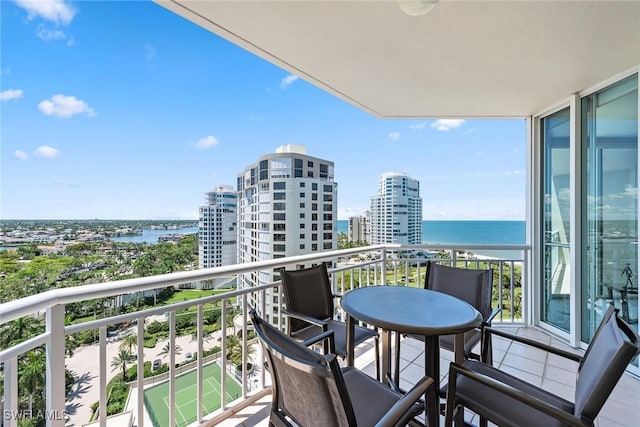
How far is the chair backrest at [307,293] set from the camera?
228cm

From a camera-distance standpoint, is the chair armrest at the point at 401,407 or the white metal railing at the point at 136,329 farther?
the white metal railing at the point at 136,329

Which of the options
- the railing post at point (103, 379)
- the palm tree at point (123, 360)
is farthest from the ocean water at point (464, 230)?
the railing post at point (103, 379)

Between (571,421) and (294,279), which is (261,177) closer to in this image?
(294,279)

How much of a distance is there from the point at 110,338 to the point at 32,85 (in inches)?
412

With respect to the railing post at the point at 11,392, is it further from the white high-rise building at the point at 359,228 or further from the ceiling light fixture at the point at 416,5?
the white high-rise building at the point at 359,228

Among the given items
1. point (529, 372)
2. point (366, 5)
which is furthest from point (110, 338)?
point (529, 372)

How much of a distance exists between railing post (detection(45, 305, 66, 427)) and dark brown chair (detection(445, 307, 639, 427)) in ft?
6.32

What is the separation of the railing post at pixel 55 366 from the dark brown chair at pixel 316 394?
3.10 feet

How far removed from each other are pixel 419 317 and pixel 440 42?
2085 mm

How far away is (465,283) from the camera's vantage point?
8.16ft

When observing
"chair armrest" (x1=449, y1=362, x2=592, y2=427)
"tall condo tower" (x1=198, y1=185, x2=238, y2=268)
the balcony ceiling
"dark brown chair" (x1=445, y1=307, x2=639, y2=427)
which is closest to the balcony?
"dark brown chair" (x1=445, y1=307, x2=639, y2=427)

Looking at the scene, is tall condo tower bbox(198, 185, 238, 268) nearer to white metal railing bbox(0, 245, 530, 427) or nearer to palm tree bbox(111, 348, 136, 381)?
palm tree bbox(111, 348, 136, 381)

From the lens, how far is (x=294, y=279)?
2.34 meters

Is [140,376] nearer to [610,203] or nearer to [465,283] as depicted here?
[465,283]
